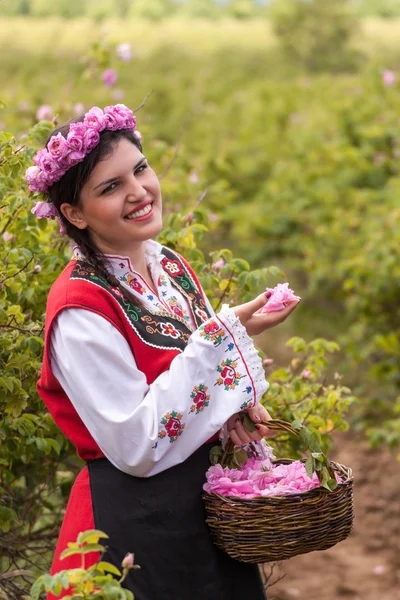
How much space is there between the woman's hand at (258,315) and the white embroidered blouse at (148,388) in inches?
1.1

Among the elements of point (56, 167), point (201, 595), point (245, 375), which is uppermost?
point (56, 167)

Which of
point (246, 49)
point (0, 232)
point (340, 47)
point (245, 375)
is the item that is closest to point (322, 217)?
point (0, 232)

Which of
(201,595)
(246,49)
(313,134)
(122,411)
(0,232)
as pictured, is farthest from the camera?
(246,49)

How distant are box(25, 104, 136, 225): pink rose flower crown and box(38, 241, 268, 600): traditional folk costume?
183mm

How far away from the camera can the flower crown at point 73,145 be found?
196 cm

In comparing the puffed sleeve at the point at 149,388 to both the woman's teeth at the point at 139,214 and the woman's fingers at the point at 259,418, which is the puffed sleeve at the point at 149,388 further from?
the woman's teeth at the point at 139,214

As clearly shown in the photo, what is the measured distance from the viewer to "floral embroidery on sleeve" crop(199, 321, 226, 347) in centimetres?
191

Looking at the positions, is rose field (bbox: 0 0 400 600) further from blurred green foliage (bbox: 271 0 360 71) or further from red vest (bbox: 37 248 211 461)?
red vest (bbox: 37 248 211 461)

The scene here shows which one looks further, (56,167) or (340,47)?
(340,47)

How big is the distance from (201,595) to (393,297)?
4.18 metres

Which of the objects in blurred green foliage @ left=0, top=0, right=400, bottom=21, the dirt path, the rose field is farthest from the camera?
blurred green foliage @ left=0, top=0, right=400, bottom=21

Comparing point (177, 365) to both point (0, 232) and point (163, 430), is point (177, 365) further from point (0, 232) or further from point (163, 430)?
point (0, 232)

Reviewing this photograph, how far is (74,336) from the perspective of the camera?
6.03 feet

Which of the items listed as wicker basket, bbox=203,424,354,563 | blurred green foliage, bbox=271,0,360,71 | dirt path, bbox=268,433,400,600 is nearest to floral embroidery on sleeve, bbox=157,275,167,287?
wicker basket, bbox=203,424,354,563
